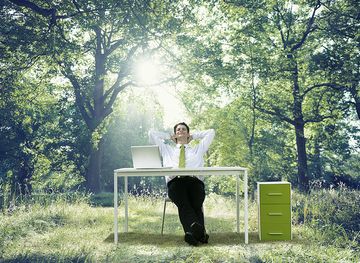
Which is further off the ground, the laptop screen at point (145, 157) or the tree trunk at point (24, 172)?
the laptop screen at point (145, 157)

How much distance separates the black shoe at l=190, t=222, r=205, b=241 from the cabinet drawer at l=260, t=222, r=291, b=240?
0.68 metres

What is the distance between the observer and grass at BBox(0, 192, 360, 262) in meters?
3.58

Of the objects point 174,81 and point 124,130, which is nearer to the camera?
point 174,81

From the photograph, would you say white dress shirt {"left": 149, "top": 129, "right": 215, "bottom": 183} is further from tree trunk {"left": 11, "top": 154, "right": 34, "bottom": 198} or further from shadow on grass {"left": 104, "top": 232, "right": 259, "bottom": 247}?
tree trunk {"left": 11, "top": 154, "right": 34, "bottom": 198}

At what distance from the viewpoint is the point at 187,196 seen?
4.23m

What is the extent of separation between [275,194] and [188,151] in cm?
98

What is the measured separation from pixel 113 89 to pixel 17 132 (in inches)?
169

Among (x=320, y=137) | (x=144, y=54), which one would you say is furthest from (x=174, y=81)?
(x=320, y=137)

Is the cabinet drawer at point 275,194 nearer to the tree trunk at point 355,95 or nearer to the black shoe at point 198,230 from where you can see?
the black shoe at point 198,230

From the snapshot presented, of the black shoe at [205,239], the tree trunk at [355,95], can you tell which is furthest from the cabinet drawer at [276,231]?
the tree trunk at [355,95]

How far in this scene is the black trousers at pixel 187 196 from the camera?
4.09 m

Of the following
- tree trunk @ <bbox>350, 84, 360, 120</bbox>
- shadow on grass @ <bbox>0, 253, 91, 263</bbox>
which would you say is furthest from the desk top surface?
tree trunk @ <bbox>350, 84, 360, 120</bbox>

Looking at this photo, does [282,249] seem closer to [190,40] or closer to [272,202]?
[272,202]

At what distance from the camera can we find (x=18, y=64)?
10.2 meters
